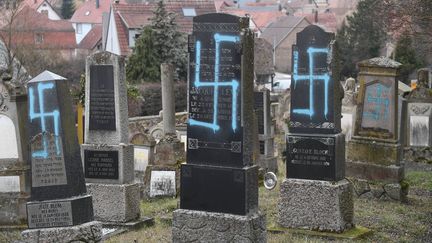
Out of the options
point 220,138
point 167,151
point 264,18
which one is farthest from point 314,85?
point 264,18

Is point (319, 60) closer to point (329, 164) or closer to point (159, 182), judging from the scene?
point (329, 164)

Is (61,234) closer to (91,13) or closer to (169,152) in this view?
(169,152)

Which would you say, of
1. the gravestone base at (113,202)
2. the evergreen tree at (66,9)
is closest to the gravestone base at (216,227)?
the gravestone base at (113,202)

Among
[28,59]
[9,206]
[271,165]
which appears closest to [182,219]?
[9,206]

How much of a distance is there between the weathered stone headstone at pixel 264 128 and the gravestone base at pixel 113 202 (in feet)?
22.1

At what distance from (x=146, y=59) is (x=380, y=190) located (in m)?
27.0

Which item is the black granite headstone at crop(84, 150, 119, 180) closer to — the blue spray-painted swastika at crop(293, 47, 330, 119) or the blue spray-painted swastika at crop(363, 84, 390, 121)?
the blue spray-painted swastika at crop(293, 47, 330, 119)

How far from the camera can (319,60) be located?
1041 centimetres

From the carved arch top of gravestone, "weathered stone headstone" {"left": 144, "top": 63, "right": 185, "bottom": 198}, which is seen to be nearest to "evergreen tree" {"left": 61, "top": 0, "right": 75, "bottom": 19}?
"weathered stone headstone" {"left": 144, "top": 63, "right": 185, "bottom": 198}

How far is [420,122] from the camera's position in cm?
2083

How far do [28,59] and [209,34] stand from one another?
3356 centimetres

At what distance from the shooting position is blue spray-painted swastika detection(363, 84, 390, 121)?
45.5ft

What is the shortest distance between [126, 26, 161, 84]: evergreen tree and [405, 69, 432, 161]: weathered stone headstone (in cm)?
2017

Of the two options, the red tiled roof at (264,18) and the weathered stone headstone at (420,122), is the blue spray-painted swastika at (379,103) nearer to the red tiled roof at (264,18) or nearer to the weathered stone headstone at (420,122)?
the weathered stone headstone at (420,122)
